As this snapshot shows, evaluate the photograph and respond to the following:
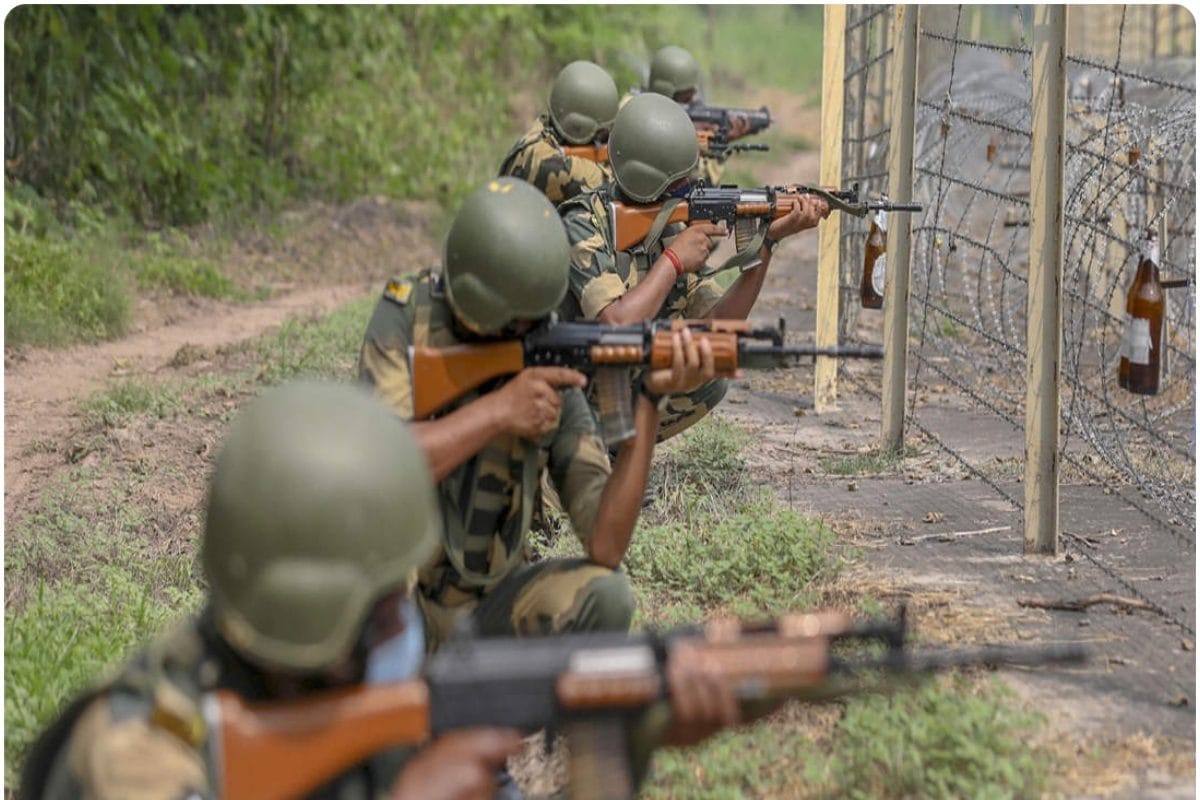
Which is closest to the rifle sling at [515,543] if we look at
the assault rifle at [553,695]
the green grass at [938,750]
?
the green grass at [938,750]

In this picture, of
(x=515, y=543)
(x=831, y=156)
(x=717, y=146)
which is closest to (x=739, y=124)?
(x=717, y=146)

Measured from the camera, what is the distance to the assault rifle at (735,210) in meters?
6.07

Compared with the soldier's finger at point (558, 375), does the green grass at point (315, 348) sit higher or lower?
lower

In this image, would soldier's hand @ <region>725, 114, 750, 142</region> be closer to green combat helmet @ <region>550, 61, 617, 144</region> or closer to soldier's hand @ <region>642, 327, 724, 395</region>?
green combat helmet @ <region>550, 61, 617, 144</region>

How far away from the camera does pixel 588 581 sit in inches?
147

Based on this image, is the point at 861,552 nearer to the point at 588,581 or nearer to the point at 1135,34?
the point at 588,581

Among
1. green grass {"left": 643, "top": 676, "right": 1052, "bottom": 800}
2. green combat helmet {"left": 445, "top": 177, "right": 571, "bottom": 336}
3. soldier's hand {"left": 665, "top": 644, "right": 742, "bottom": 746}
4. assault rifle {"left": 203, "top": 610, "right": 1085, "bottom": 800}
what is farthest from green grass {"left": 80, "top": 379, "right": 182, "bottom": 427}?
soldier's hand {"left": 665, "top": 644, "right": 742, "bottom": 746}

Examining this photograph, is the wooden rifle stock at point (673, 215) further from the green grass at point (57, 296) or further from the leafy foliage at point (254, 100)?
the leafy foliage at point (254, 100)

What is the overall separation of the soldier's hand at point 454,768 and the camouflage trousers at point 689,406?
3764 millimetres

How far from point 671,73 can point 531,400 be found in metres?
7.29

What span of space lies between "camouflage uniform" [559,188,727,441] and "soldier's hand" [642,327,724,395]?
61.2 inches

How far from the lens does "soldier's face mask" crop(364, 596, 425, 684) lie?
8.63ft

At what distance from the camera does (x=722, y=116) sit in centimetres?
1121

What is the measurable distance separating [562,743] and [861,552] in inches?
70.6
